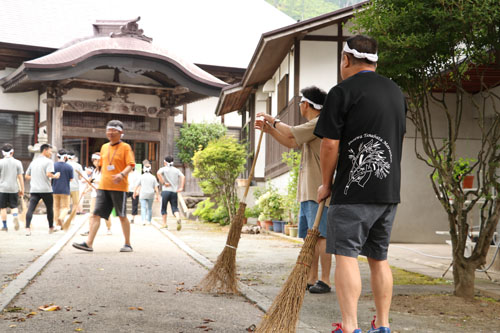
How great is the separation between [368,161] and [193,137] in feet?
74.8

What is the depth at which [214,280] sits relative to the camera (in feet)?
19.2

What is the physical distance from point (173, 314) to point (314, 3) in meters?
61.8

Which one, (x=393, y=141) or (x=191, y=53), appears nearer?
(x=393, y=141)

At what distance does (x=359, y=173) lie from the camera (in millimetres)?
3682

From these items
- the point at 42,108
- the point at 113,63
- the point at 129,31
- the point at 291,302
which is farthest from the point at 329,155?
the point at 42,108

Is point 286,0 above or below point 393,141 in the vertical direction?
above

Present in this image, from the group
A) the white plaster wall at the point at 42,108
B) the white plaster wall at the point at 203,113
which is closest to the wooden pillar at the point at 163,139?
the white plaster wall at the point at 203,113

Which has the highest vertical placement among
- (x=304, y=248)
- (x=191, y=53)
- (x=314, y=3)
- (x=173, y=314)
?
(x=314, y=3)

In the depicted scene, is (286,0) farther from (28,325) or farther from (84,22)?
(28,325)

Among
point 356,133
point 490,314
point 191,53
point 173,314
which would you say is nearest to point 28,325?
point 173,314

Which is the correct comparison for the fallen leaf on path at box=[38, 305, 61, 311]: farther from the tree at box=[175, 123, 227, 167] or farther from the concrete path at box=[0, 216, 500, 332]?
the tree at box=[175, 123, 227, 167]

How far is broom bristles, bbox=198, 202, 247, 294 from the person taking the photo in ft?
18.8

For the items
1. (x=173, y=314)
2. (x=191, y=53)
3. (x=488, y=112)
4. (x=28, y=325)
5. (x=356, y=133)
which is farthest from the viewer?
(x=191, y=53)

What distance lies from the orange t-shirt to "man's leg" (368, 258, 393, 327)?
239 inches
